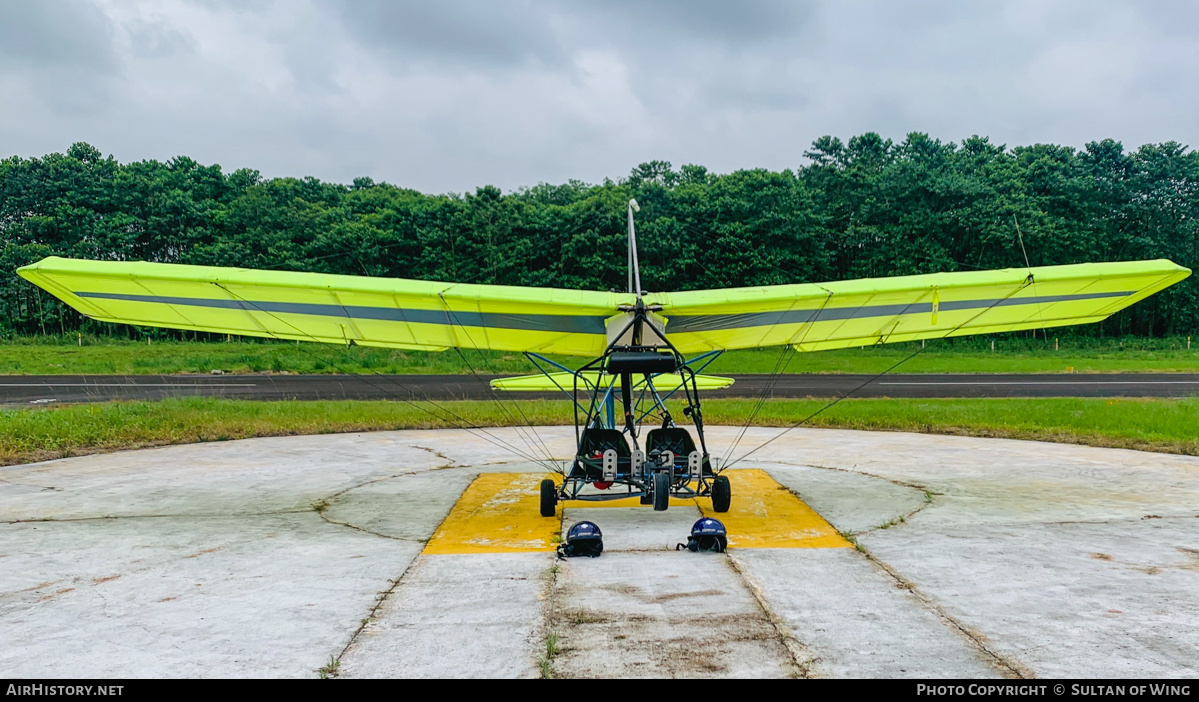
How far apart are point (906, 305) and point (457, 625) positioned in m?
5.95

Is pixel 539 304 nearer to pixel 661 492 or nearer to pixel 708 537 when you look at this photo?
pixel 661 492

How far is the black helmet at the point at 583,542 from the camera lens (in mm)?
6156

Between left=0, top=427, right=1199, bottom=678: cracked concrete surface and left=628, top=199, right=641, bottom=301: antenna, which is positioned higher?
left=628, top=199, right=641, bottom=301: antenna

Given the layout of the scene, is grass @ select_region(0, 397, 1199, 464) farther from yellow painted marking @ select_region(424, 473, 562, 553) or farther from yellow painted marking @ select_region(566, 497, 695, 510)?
yellow painted marking @ select_region(566, 497, 695, 510)

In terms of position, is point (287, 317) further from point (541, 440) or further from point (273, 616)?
point (541, 440)

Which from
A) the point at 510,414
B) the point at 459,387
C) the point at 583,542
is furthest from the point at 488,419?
the point at 583,542

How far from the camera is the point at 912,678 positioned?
12.1 feet

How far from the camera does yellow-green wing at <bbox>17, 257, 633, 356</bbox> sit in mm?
6961

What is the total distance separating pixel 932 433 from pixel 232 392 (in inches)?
743

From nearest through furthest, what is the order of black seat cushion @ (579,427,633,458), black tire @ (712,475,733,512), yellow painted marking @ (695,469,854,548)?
yellow painted marking @ (695,469,854,548)
black tire @ (712,475,733,512)
black seat cushion @ (579,427,633,458)

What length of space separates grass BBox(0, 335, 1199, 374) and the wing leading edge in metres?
18.7

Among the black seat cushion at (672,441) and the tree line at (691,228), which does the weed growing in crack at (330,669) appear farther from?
the tree line at (691,228)

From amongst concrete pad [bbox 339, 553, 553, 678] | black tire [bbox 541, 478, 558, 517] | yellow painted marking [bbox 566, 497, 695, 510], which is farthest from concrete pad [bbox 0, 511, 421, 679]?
yellow painted marking [bbox 566, 497, 695, 510]

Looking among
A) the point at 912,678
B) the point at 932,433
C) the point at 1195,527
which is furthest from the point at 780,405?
the point at 912,678
